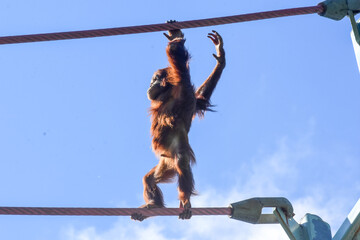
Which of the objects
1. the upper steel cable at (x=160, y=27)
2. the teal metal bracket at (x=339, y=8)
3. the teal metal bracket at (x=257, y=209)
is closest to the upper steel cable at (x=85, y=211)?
the teal metal bracket at (x=257, y=209)

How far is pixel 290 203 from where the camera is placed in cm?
382

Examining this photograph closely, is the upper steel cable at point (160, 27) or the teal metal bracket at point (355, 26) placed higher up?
the upper steel cable at point (160, 27)

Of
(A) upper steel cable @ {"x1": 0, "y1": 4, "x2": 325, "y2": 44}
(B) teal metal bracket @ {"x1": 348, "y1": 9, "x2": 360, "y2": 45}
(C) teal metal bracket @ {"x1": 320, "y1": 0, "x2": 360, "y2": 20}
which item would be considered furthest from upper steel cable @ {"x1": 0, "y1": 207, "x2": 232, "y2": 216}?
(C) teal metal bracket @ {"x1": 320, "y1": 0, "x2": 360, "y2": 20}

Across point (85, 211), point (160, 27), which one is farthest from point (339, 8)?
point (85, 211)

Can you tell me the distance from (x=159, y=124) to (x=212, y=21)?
2.47m

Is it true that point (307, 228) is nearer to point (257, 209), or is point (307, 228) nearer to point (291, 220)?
point (291, 220)

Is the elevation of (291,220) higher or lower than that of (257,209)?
lower

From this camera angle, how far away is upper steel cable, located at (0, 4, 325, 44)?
419 centimetres

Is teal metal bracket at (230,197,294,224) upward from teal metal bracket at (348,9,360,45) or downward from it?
downward

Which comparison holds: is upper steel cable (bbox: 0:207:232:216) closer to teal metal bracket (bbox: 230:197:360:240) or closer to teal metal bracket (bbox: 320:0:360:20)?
teal metal bracket (bbox: 230:197:360:240)

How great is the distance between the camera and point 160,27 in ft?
14.1

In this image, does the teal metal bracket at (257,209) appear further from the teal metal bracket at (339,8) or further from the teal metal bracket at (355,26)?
the teal metal bracket at (339,8)

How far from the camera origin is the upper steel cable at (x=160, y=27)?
13.7ft

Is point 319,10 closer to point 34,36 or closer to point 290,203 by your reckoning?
point 290,203
